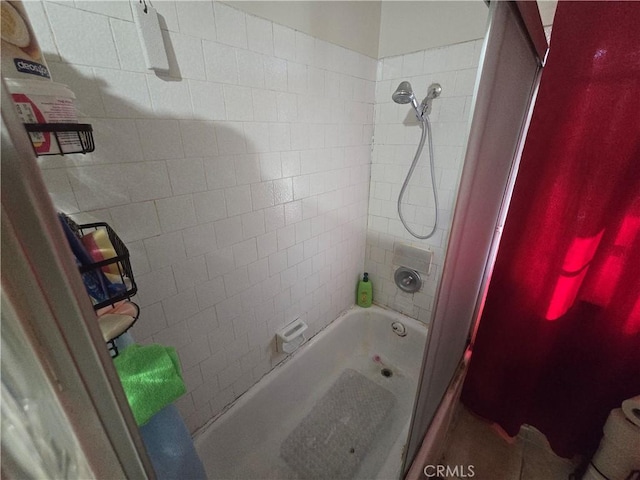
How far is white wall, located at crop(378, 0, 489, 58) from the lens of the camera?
1156 millimetres

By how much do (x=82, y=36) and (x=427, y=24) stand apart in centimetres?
135

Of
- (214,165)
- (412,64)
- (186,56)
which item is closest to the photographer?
(186,56)

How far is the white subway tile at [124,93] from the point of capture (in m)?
0.69

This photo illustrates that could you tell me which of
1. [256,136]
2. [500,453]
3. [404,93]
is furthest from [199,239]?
[500,453]

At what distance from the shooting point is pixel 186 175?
2.89ft

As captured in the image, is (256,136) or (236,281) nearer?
(256,136)

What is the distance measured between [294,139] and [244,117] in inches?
9.7

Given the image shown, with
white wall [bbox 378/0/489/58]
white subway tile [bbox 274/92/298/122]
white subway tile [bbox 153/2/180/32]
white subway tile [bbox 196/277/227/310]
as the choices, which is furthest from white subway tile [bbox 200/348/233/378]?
white wall [bbox 378/0/489/58]

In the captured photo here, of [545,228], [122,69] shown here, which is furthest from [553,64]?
[122,69]

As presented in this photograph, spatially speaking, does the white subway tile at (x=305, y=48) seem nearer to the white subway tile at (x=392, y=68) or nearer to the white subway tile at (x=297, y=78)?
the white subway tile at (x=297, y=78)

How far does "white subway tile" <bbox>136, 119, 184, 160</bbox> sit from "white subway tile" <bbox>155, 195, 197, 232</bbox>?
0.44 ft

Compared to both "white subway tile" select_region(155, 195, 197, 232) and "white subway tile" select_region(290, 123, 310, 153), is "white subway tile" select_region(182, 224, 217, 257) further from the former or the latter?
"white subway tile" select_region(290, 123, 310, 153)
